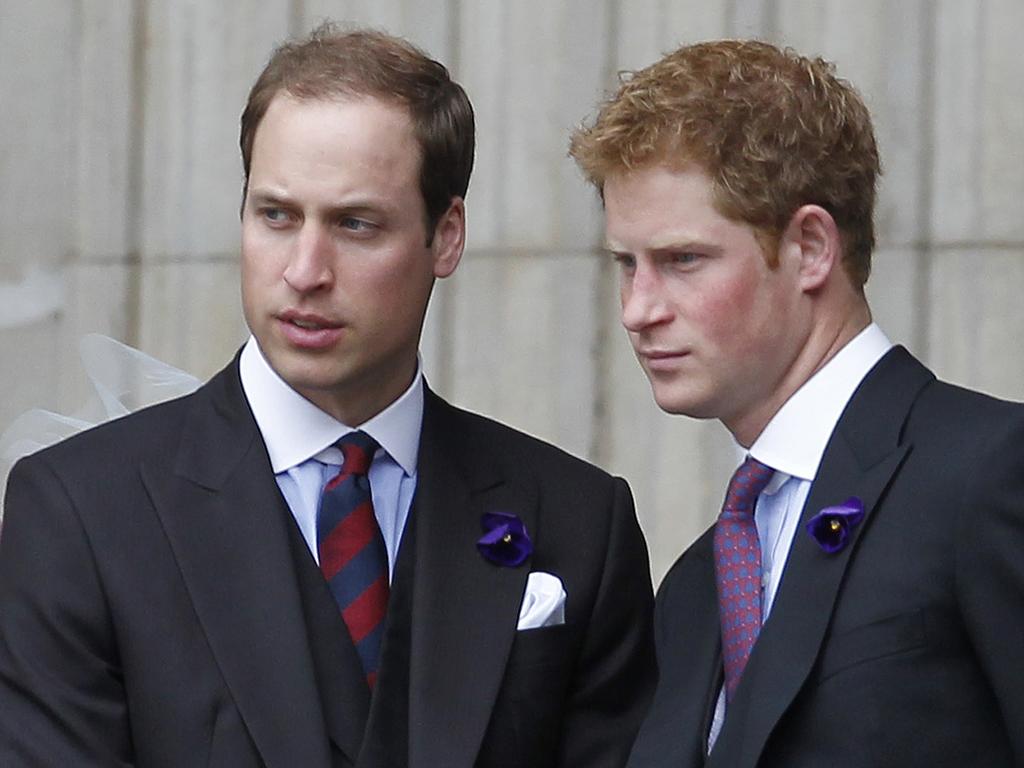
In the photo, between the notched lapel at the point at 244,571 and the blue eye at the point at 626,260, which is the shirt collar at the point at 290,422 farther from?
the blue eye at the point at 626,260

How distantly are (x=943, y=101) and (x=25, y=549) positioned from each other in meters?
2.71

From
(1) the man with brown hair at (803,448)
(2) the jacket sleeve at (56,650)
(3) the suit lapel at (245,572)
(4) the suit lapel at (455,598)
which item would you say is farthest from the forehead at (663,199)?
(2) the jacket sleeve at (56,650)

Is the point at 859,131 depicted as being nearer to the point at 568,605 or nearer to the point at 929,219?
the point at 568,605

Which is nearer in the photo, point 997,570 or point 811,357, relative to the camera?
point 997,570

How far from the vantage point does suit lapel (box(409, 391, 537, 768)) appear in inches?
124

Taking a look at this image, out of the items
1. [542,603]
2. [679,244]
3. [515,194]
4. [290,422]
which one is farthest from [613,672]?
[515,194]

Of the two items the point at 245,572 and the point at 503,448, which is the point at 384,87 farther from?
the point at 245,572

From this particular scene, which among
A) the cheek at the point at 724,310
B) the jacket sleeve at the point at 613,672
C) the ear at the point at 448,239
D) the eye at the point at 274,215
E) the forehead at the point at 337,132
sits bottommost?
the jacket sleeve at the point at 613,672

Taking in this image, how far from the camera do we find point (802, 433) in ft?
9.85

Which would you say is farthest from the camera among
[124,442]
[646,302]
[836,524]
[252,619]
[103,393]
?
[103,393]

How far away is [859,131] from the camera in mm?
3064

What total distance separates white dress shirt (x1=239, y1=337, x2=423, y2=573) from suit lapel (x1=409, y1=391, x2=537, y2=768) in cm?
5

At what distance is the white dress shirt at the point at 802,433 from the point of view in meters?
2.99

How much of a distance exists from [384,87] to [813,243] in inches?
27.3
